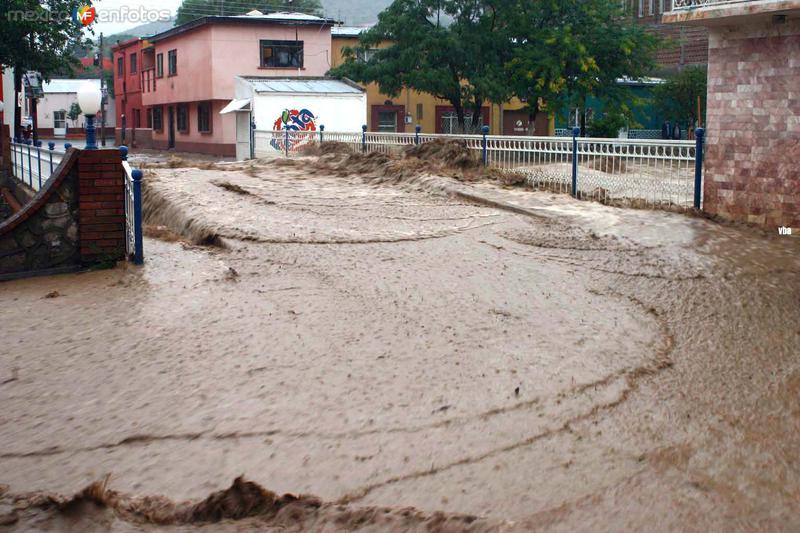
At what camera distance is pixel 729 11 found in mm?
12078

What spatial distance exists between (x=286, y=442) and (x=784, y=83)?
9.58 m

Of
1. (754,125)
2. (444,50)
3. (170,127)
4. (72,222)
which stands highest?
(444,50)

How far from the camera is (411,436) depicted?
17.1 feet

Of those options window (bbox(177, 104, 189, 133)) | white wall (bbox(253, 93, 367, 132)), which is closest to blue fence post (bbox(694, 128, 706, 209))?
white wall (bbox(253, 93, 367, 132))

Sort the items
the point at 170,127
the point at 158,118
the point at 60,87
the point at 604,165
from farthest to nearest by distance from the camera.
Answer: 1. the point at 60,87
2. the point at 158,118
3. the point at 170,127
4. the point at 604,165

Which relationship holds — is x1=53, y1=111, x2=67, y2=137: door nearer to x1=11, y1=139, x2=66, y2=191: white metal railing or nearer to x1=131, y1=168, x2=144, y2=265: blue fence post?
x1=11, y1=139, x2=66, y2=191: white metal railing

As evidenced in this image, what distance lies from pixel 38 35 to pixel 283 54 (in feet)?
43.5

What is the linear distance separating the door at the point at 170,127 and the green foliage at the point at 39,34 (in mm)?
15319

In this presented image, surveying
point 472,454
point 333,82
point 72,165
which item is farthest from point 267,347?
point 333,82

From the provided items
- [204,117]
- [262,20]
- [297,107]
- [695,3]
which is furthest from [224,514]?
[204,117]

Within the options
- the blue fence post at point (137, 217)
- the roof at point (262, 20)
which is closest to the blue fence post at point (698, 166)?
the blue fence post at point (137, 217)

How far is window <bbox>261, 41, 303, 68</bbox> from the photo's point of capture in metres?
40.8

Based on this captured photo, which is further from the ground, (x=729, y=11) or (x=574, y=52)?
(x=574, y=52)

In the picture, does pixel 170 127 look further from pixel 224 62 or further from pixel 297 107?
pixel 297 107
